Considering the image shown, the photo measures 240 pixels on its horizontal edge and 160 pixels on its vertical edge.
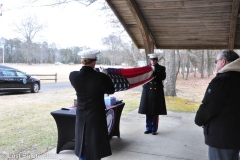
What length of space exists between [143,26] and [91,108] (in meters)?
2.68

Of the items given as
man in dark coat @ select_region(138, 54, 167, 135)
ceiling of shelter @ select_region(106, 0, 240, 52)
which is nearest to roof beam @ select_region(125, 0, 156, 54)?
ceiling of shelter @ select_region(106, 0, 240, 52)

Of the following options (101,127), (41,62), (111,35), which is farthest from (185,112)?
(41,62)

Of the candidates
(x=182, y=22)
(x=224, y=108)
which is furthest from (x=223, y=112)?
(x=182, y=22)

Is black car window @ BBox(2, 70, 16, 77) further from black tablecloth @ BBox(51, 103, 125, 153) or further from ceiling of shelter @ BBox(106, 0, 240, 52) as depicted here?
black tablecloth @ BBox(51, 103, 125, 153)

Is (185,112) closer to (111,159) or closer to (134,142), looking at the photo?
(134,142)

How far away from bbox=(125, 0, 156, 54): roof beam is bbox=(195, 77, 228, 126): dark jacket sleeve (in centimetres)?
261

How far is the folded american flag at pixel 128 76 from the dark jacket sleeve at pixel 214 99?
1538mm

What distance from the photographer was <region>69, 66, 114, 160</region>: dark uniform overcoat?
7.57ft

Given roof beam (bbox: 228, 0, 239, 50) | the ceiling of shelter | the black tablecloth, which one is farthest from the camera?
the ceiling of shelter

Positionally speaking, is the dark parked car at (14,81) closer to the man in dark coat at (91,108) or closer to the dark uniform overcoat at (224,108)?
the man in dark coat at (91,108)

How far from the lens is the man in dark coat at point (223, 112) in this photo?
5.88 ft

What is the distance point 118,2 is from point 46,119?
129 inches

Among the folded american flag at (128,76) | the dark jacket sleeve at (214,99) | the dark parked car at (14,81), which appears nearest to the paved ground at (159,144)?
the folded american flag at (128,76)

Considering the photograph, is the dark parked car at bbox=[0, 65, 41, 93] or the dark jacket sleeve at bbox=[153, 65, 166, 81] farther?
the dark parked car at bbox=[0, 65, 41, 93]
